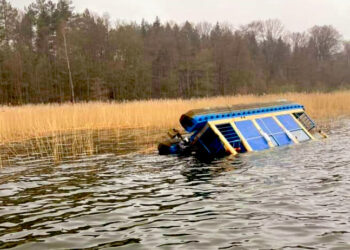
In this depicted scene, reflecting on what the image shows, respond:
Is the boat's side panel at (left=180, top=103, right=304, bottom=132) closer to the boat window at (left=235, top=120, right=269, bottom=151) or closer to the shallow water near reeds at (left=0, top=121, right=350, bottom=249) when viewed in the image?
the boat window at (left=235, top=120, right=269, bottom=151)

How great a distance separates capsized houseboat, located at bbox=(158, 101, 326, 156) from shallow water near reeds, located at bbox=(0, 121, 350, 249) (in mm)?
1354

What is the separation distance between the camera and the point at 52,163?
11656mm

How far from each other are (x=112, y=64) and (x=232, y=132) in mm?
32657

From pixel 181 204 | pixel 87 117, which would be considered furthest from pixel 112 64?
pixel 181 204

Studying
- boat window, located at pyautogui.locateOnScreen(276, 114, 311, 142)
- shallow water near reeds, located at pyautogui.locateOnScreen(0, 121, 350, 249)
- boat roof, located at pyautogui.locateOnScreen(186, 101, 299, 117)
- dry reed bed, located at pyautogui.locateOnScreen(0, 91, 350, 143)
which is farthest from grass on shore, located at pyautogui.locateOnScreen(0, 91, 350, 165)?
boat window, located at pyautogui.locateOnScreen(276, 114, 311, 142)

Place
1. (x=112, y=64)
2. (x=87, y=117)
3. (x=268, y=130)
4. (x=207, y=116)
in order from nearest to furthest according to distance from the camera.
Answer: (x=207, y=116) → (x=268, y=130) → (x=87, y=117) → (x=112, y=64)

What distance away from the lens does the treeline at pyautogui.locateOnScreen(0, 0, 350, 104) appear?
40344 millimetres

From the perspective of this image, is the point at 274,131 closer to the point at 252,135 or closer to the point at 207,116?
the point at 252,135

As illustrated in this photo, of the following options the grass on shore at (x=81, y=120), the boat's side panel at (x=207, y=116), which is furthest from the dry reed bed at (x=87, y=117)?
the boat's side panel at (x=207, y=116)

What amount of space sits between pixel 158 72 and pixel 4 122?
35.2 meters

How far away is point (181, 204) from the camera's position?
7.09 meters

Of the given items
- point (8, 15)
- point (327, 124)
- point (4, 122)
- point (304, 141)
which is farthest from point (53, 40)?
point (304, 141)

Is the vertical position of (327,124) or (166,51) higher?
(166,51)

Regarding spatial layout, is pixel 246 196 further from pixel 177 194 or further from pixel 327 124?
pixel 327 124
